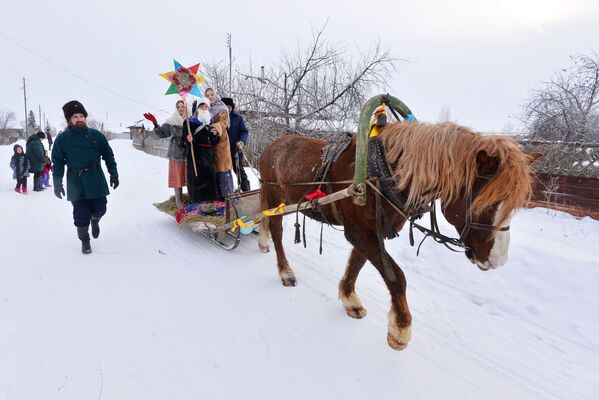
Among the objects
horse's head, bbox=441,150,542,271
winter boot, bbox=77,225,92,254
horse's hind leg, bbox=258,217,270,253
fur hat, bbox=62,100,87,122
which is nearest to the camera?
horse's head, bbox=441,150,542,271

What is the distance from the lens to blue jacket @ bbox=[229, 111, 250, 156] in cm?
548

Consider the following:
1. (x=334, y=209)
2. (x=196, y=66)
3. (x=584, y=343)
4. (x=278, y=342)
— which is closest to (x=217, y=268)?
(x=278, y=342)

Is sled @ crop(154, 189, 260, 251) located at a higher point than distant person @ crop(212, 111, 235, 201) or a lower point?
lower

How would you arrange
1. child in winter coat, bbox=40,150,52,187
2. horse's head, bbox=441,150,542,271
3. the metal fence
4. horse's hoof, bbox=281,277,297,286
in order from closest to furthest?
horse's head, bbox=441,150,542,271
horse's hoof, bbox=281,277,297,286
child in winter coat, bbox=40,150,52,187
the metal fence

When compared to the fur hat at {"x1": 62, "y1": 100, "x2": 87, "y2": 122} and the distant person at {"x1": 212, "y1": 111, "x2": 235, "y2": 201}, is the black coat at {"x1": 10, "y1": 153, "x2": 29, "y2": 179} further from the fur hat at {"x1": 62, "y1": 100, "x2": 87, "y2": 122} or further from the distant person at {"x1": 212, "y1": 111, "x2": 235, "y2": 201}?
the distant person at {"x1": 212, "y1": 111, "x2": 235, "y2": 201}

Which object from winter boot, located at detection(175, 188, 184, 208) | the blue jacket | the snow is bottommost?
the snow

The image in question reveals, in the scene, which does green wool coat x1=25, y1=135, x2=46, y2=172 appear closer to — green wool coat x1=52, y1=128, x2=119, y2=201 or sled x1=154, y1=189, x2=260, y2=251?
green wool coat x1=52, y1=128, x2=119, y2=201

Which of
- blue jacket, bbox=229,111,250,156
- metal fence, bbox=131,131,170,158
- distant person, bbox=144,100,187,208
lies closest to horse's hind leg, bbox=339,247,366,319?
distant person, bbox=144,100,187,208

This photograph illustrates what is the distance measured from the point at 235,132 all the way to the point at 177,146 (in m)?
1.15

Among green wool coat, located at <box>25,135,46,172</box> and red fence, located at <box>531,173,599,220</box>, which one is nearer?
red fence, located at <box>531,173,599,220</box>

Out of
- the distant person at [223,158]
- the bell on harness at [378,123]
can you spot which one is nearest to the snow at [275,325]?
the distant person at [223,158]

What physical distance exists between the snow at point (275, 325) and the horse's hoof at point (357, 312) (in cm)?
5

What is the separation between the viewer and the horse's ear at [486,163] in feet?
5.58

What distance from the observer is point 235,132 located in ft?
18.1
